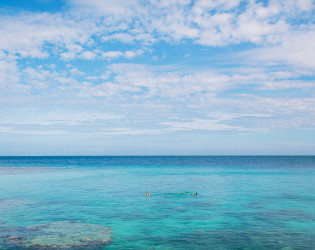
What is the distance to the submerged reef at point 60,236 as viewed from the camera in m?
15.6

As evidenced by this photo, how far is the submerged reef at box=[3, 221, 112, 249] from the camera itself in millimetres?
15609

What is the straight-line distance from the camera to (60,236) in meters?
17.2

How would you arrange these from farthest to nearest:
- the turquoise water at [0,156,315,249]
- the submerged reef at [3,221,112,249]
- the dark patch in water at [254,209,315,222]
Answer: the dark patch in water at [254,209,315,222], the turquoise water at [0,156,315,249], the submerged reef at [3,221,112,249]

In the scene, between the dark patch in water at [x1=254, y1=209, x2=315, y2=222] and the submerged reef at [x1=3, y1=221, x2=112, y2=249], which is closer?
the submerged reef at [x1=3, y1=221, x2=112, y2=249]

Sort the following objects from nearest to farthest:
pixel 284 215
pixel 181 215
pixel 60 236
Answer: pixel 60 236
pixel 284 215
pixel 181 215

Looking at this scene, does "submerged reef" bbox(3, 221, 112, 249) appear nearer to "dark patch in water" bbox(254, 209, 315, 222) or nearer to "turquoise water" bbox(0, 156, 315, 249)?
"turquoise water" bbox(0, 156, 315, 249)

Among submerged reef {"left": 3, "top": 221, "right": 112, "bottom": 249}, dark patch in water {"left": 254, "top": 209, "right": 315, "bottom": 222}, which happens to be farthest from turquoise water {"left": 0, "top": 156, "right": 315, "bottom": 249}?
submerged reef {"left": 3, "top": 221, "right": 112, "bottom": 249}

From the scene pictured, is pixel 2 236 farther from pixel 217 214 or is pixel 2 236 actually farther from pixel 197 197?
pixel 197 197

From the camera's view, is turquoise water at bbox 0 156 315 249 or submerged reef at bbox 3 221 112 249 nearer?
submerged reef at bbox 3 221 112 249

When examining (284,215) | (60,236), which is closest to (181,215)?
(284,215)

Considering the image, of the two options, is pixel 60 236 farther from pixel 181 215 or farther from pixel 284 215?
pixel 284 215

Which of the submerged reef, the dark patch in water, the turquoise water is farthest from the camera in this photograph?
the dark patch in water

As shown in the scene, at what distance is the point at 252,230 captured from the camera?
1873 centimetres

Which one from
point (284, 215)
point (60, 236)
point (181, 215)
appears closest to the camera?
point (60, 236)
